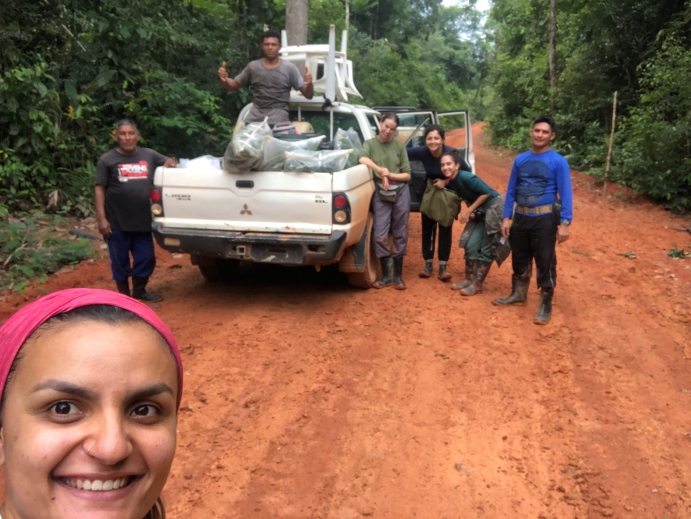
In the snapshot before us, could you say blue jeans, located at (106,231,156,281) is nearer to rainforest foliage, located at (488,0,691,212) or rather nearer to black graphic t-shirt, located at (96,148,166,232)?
black graphic t-shirt, located at (96,148,166,232)

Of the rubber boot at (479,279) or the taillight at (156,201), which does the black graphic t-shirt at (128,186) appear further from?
the rubber boot at (479,279)

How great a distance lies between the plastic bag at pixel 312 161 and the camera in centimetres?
523

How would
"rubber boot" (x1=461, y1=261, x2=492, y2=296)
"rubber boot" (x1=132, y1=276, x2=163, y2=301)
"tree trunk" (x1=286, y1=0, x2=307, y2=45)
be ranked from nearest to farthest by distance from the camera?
"rubber boot" (x1=132, y1=276, x2=163, y2=301) < "rubber boot" (x1=461, y1=261, x2=492, y2=296) < "tree trunk" (x1=286, y1=0, x2=307, y2=45)

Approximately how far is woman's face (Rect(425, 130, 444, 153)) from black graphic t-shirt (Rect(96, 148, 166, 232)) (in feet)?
9.77

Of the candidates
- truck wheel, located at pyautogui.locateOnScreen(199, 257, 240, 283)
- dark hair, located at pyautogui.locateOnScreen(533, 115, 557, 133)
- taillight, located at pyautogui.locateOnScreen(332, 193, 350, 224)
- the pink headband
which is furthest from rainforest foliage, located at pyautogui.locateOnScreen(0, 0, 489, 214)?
the pink headband

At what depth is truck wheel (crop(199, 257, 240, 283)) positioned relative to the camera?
6.29 m

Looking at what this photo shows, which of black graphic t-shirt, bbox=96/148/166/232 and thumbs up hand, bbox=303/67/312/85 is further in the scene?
thumbs up hand, bbox=303/67/312/85

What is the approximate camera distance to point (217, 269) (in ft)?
21.1

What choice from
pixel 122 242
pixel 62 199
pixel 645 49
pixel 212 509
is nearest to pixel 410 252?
pixel 122 242

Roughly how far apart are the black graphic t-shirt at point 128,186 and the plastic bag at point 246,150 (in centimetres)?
82

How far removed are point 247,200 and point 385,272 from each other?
201 centimetres

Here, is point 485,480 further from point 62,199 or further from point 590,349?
point 62,199

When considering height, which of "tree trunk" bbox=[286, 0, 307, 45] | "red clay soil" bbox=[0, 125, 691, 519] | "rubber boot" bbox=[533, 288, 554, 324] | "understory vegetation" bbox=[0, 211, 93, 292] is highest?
"tree trunk" bbox=[286, 0, 307, 45]

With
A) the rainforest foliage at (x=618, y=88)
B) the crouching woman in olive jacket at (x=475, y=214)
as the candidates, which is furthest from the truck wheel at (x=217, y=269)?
the rainforest foliage at (x=618, y=88)
